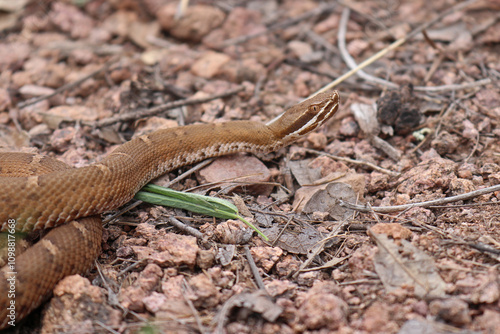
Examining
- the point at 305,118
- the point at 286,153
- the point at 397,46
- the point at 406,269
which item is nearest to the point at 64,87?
the point at 286,153

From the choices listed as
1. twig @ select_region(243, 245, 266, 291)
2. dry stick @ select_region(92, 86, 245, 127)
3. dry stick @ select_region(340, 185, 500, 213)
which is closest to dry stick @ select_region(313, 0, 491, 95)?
dry stick @ select_region(92, 86, 245, 127)

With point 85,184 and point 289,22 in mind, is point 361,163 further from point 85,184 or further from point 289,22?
point 289,22

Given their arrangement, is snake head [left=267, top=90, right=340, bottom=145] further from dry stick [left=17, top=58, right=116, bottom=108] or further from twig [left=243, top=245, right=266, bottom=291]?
dry stick [left=17, top=58, right=116, bottom=108]

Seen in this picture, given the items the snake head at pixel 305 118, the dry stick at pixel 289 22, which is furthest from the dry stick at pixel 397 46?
the dry stick at pixel 289 22

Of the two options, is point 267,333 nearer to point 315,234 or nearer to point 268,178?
point 315,234

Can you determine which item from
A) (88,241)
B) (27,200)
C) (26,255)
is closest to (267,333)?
(88,241)

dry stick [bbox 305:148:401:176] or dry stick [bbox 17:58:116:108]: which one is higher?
dry stick [bbox 17:58:116:108]
